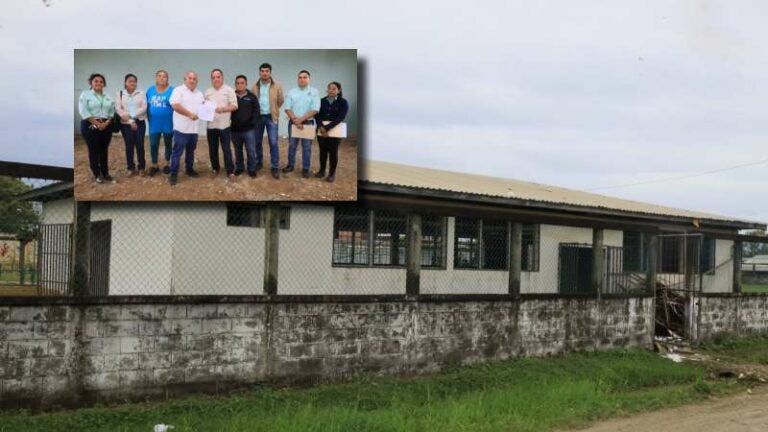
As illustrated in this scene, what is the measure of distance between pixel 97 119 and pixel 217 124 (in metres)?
1.46

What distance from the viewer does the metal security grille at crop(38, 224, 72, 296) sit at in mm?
9141

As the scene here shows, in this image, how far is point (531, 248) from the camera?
17734 millimetres

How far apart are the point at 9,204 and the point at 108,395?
2679 millimetres

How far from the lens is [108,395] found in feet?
24.7

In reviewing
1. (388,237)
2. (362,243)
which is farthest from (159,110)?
(388,237)

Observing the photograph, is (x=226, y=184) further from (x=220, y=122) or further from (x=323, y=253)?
(x=323, y=253)

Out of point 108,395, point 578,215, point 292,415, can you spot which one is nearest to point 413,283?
point 292,415

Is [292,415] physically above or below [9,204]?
below

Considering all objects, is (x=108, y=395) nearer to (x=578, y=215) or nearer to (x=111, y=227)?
(x=111, y=227)

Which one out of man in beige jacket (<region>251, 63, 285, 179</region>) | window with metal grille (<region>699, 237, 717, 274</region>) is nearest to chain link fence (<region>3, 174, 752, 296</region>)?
man in beige jacket (<region>251, 63, 285, 179</region>)

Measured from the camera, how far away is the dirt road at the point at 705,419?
7.62 metres

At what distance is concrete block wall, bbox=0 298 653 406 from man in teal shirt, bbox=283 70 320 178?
2.12 meters

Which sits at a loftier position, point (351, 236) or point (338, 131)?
point (338, 131)

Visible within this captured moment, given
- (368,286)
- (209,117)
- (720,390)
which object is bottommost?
(720,390)
